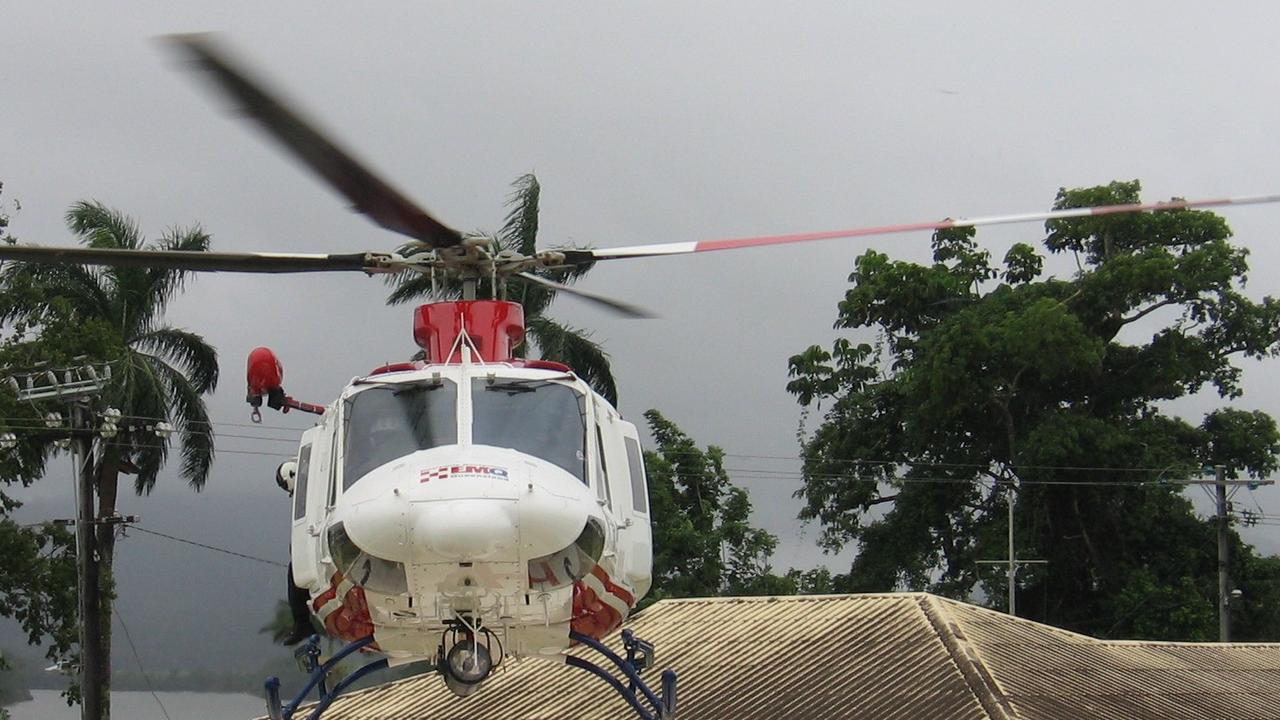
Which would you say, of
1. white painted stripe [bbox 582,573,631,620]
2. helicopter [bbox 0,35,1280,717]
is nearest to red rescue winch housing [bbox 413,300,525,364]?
helicopter [bbox 0,35,1280,717]

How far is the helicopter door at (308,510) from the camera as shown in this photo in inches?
480

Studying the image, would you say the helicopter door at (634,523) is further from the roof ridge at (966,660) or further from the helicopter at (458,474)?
the roof ridge at (966,660)

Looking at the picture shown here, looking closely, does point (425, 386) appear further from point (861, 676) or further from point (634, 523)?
point (861, 676)

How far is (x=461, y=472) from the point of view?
1095cm

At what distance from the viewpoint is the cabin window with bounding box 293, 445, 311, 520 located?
41.9 ft

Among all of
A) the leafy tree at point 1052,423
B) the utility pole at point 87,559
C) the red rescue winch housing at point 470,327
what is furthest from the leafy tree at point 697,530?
the red rescue winch housing at point 470,327

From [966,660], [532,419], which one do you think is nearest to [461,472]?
[532,419]

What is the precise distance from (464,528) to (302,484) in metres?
2.67

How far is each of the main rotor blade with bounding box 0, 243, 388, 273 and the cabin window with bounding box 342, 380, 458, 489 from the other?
1.30 metres

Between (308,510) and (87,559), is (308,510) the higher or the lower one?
the higher one

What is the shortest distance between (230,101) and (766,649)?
728 inches

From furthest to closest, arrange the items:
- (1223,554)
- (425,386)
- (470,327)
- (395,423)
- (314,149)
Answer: (1223,554), (470,327), (425,386), (395,423), (314,149)

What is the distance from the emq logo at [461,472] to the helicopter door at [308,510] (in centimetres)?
124

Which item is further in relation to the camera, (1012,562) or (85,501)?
(1012,562)
